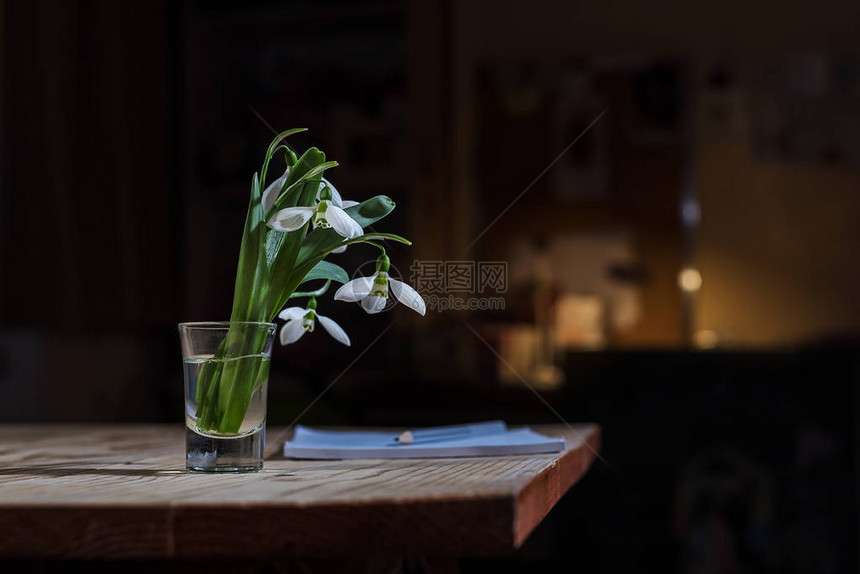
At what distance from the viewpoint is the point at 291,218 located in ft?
2.50

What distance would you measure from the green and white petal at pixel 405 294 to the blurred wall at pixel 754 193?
2.12m

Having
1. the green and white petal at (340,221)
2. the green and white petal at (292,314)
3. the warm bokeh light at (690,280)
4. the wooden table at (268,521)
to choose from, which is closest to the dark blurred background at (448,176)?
the warm bokeh light at (690,280)

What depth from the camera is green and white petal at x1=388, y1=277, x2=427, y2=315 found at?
79 cm

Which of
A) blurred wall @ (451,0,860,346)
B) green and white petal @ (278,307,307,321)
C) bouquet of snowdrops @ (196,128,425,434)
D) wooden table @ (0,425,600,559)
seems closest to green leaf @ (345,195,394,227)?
bouquet of snowdrops @ (196,128,425,434)

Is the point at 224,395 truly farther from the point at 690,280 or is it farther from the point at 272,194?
the point at 690,280

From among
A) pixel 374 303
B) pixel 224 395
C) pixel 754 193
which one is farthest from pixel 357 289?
pixel 754 193

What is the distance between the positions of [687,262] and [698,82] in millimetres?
555

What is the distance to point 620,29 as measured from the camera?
2912 millimetres

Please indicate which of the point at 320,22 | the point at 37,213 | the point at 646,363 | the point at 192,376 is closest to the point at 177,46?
the point at 320,22

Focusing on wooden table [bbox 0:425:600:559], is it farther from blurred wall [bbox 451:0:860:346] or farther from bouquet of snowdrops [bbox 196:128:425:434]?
blurred wall [bbox 451:0:860:346]

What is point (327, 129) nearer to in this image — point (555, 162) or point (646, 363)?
point (555, 162)

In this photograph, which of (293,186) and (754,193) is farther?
(754,193)

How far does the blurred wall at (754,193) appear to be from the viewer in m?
2.80

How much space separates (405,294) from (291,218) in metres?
0.12
